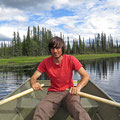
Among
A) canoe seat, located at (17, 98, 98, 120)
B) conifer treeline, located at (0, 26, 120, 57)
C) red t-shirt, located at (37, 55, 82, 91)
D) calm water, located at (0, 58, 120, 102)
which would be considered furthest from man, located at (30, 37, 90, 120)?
conifer treeline, located at (0, 26, 120, 57)

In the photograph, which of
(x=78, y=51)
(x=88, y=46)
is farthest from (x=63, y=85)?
(x=88, y=46)

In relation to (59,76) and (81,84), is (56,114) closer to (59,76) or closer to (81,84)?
(59,76)

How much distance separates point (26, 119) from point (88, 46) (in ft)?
364

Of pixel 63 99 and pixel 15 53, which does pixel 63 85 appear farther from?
pixel 15 53

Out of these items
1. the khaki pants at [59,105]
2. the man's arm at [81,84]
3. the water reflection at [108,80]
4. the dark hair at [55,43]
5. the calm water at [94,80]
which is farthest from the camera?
the calm water at [94,80]

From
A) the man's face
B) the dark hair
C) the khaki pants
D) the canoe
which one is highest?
the dark hair

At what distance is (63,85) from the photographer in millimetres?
3291

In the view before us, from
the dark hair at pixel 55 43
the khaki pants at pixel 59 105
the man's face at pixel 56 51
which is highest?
the dark hair at pixel 55 43

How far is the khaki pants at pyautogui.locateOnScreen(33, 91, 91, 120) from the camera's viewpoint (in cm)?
272

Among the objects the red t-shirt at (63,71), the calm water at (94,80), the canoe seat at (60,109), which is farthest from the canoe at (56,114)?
the calm water at (94,80)

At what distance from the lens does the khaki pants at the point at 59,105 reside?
8.92 ft

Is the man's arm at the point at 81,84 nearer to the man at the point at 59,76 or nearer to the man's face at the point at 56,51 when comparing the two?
the man at the point at 59,76

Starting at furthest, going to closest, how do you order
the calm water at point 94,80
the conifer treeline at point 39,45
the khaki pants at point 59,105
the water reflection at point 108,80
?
the conifer treeline at point 39,45 → the calm water at point 94,80 → the water reflection at point 108,80 → the khaki pants at point 59,105

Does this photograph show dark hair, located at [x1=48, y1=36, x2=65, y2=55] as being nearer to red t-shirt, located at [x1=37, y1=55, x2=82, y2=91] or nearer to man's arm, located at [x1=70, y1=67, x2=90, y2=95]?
red t-shirt, located at [x1=37, y1=55, x2=82, y2=91]
